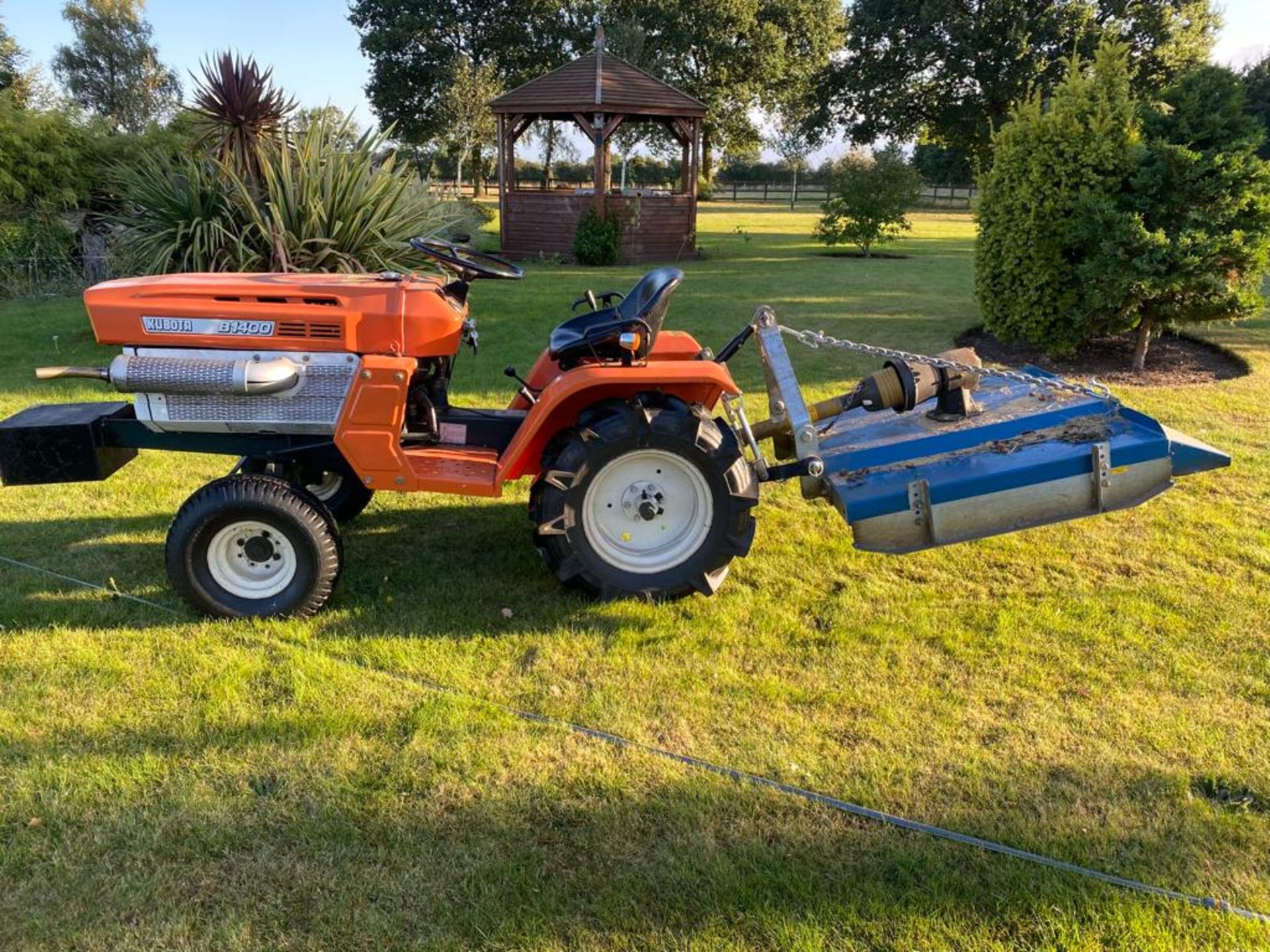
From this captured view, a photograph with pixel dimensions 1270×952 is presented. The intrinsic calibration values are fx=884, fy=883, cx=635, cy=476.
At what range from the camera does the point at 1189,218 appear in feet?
21.6

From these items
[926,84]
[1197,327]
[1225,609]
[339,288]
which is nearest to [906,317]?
[1197,327]

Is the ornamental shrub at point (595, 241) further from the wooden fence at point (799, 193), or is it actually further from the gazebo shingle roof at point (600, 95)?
the wooden fence at point (799, 193)

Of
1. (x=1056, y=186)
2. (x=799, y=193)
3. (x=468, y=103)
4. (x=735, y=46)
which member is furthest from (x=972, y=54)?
(x=1056, y=186)

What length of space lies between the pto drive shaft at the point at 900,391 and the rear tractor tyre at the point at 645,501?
37cm

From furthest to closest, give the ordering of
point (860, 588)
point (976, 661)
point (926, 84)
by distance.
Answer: point (926, 84) < point (860, 588) < point (976, 661)

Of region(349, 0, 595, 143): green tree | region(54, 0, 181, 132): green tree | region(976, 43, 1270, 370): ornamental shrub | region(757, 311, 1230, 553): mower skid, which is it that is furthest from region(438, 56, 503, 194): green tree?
region(757, 311, 1230, 553): mower skid

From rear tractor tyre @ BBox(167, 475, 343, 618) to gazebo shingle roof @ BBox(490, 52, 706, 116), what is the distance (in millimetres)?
14466

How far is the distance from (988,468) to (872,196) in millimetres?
16149

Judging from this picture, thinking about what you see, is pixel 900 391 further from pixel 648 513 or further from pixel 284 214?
pixel 284 214

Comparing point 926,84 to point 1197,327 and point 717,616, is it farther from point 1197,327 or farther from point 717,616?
point 717,616

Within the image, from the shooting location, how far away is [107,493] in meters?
4.80

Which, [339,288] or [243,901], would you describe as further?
[339,288]

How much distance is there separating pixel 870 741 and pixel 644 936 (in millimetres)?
1036

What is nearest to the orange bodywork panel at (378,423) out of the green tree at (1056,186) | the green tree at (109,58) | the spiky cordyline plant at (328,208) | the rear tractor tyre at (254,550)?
the rear tractor tyre at (254,550)
